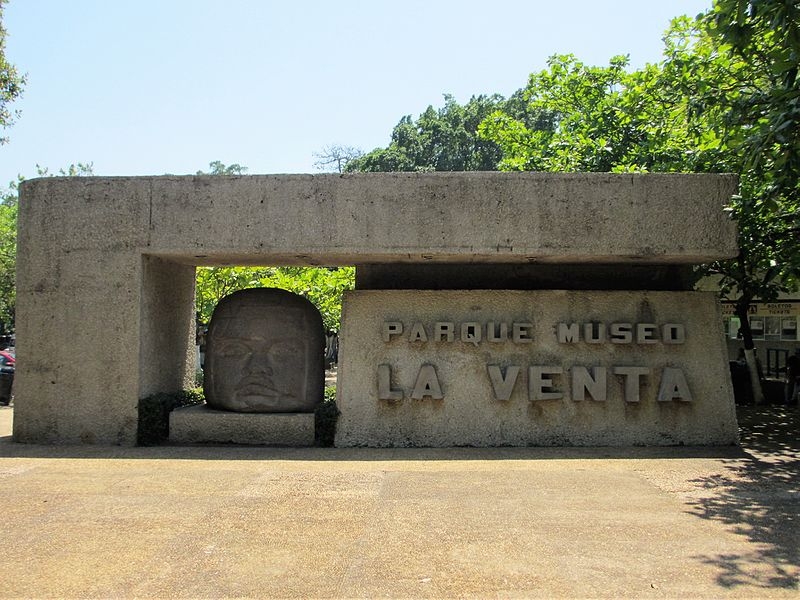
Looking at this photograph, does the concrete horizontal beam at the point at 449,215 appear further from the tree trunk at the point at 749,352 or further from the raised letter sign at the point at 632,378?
the tree trunk at the point at 749,352

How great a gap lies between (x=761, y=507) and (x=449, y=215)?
5324 mm

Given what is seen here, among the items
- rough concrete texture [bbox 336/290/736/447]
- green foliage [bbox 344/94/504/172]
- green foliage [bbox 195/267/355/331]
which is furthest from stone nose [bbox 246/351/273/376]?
green foliage [bbox 344/94/504/172]

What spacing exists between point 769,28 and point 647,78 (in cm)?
821

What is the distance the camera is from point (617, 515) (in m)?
6.55

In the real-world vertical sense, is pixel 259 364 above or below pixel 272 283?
below

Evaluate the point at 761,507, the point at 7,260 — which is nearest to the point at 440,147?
the point at 7,260

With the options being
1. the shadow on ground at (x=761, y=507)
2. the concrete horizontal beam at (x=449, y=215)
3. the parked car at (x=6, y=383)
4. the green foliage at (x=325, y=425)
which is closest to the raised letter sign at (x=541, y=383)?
the concrete horizontal beam at (x=449, y=215)

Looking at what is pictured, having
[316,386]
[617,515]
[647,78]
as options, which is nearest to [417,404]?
[316,386]

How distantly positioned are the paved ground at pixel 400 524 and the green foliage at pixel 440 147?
35775mm

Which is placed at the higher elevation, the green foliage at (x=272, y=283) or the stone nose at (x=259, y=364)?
the green foliage at (x=272, y=283)

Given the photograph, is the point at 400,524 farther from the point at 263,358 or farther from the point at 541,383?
the point at 263,358

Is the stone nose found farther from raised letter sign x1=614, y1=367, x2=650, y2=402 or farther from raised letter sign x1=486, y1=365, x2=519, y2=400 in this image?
raised letter sign x1=614, y1=367, x2=650, y2=402

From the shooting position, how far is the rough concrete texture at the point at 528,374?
33.9ft

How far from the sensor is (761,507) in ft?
22.4
